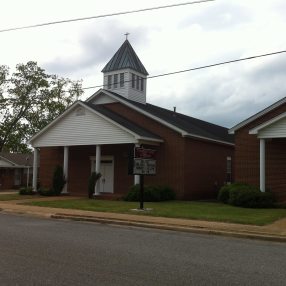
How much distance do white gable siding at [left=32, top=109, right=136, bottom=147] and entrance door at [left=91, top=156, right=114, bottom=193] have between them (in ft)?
7.76

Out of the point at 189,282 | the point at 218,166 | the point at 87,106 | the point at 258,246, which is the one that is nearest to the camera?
the point at 189,282

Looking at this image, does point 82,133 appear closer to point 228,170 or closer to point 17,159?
point 228,170

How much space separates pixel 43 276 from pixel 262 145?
1626 cm

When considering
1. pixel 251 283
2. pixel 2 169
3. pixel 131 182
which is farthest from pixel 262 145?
pixel 2 169

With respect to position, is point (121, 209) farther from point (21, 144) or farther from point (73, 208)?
point (21, 144)

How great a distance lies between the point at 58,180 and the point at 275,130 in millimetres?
13742

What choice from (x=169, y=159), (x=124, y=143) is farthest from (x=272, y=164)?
(x=124, y=143)

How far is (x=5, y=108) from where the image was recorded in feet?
147

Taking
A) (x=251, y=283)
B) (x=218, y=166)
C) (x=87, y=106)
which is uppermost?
(x=87, y=106)

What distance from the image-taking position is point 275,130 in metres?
21.1

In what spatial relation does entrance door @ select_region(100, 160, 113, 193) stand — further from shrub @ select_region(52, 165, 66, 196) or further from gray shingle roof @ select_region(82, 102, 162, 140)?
gray shingle roof @ select_region(82, 102, 162, 140)

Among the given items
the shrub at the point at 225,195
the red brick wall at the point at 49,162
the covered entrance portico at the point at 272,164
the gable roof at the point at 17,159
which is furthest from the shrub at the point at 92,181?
the gable roof at the point at 17,159

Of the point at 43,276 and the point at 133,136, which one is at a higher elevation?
the point at 133,136

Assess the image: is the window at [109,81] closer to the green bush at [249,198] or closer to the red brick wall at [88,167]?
the red brick wall at [88,167]
